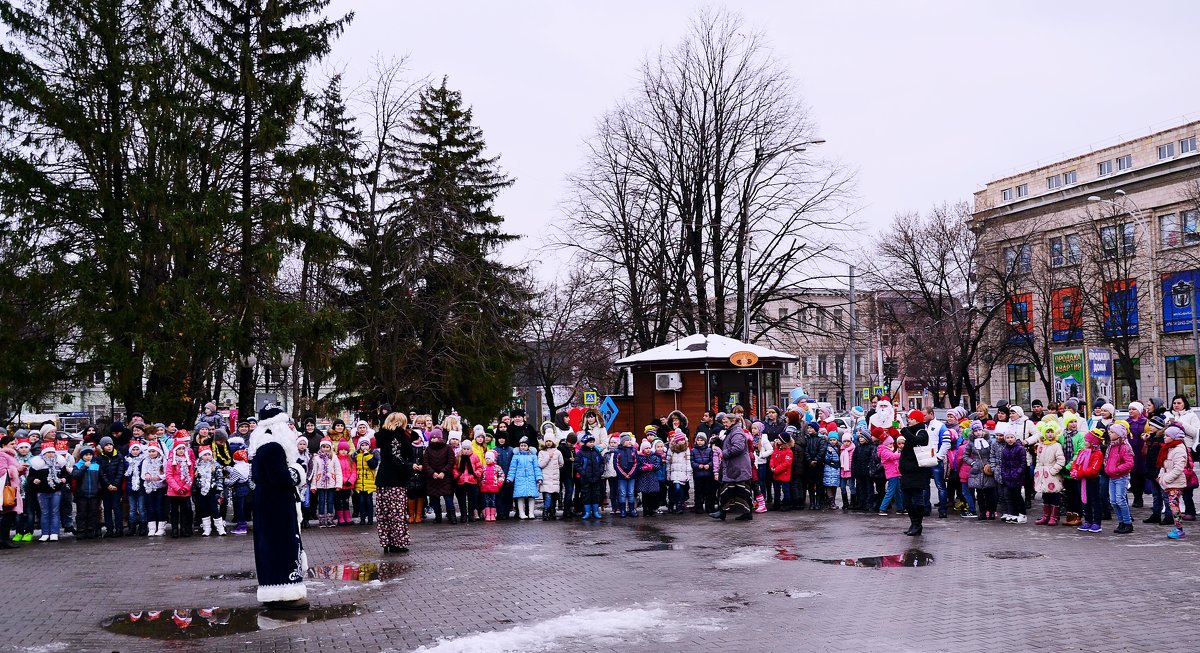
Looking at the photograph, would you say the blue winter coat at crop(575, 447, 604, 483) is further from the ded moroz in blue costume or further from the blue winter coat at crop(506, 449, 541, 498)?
the ded moroz in blue costume

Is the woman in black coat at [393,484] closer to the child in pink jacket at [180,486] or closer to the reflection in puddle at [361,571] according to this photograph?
the reflection in puddle at [361,571]

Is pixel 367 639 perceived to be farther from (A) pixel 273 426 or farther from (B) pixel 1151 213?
(B) pixel 1151 213

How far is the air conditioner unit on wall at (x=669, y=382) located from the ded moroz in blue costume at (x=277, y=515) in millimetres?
19898

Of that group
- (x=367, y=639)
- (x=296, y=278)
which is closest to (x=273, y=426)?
(x=367, y=639)

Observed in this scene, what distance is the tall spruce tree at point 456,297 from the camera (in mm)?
32812

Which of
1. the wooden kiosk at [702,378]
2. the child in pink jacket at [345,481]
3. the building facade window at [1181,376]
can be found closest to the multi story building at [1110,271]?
the building facade window at [1181,376]

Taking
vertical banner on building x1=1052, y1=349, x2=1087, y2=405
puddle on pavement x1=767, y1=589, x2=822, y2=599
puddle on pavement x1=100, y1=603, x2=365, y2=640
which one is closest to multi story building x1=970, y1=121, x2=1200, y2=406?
vertical banner on building x1=1052, y1=349, x2=1087, y2=405

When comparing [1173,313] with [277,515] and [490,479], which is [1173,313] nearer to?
[490,479]

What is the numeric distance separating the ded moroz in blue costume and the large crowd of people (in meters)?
3.75

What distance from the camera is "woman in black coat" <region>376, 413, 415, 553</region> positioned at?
46.5ft

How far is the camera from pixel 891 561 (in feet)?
41.8

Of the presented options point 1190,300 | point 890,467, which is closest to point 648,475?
point 890,467

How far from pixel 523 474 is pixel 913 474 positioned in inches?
272

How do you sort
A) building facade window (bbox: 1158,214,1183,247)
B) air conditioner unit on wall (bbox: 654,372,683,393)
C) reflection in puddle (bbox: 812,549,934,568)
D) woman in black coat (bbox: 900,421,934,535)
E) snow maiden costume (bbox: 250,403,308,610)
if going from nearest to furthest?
snow maiden costume (bbox: 250,403,308,610) → reflection in puddle (bbox: 812,549,934,568) → woman in black coat (bbox: 900,421,934,535) → air conditioner unit on wall (bbox: 654,372,683,393) → building facade window (bbox: 1158,214,1183,247)
